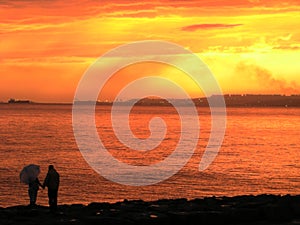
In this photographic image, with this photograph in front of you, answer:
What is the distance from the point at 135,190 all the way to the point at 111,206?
2980 cm

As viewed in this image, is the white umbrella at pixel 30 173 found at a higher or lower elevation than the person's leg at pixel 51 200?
higher

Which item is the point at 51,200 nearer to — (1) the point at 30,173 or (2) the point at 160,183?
(1) the point at 30,173

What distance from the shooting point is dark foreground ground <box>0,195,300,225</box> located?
19.3 m

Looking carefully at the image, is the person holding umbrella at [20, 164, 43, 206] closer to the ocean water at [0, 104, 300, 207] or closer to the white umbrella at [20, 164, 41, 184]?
the white umbrella at [20, 164, 41, 184]

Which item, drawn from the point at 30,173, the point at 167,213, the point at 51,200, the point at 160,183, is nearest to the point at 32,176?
the point at 30,173

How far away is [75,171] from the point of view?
64.2m

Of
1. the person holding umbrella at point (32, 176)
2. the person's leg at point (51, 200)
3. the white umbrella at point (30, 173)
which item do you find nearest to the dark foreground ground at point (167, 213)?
the person's leg at point (51, 200)

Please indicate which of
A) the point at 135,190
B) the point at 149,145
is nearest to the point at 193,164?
the point at 135,190

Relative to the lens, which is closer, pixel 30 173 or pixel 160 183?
pixel 30 173

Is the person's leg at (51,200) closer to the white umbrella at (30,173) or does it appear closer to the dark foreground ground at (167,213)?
the dark foreground ground at (167,213)

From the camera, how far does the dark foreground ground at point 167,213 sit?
762 inches

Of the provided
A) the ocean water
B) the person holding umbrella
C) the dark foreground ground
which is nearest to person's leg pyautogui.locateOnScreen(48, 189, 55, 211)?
the dark foreground ground

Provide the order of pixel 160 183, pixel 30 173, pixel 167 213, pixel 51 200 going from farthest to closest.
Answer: pixel 160 183, pixel 30 173, pixel 51 200, pixel 167 213

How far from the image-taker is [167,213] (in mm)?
20188
